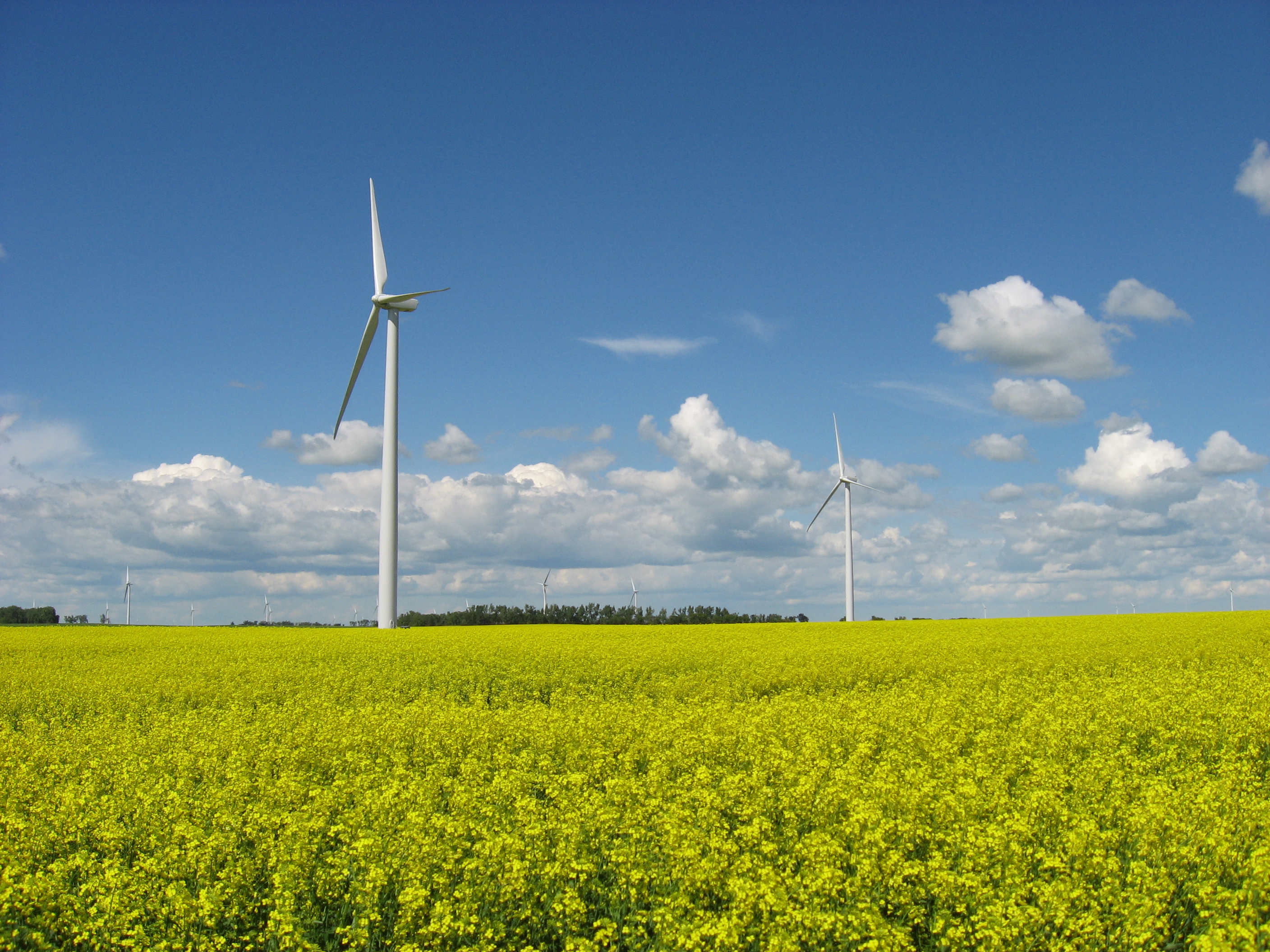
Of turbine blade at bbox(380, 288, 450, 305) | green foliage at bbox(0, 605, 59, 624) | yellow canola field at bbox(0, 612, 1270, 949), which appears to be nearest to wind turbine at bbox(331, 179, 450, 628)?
turbine blade at bbox(380, 288, 450, 305)

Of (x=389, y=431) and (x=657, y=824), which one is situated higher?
(x=389, y=431)

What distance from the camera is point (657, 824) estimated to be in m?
9.84

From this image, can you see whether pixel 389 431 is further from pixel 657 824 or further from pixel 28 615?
pixel 28 615

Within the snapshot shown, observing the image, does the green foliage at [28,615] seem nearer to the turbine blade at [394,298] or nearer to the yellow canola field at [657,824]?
the turbine blade at [394,298]

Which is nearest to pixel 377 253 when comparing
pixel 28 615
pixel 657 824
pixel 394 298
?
pixel 394 298

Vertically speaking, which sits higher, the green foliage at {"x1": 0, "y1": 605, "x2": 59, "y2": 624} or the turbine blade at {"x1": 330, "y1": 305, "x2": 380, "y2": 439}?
the turbine blade at {"x1": 330, "y1": 305, "x2": 380, "y2": 439}

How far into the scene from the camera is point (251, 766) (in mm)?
14625

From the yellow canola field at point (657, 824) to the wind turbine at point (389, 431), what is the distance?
31.2 meters

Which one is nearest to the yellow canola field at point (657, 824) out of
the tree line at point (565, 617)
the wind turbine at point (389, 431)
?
the wind turbine at point (389, 431)

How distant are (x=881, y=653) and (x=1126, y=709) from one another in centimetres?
1487

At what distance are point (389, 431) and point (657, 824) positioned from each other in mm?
46684

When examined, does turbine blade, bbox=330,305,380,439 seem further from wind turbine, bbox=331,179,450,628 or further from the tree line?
the tree line

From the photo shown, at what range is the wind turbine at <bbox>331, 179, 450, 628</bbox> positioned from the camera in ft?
172

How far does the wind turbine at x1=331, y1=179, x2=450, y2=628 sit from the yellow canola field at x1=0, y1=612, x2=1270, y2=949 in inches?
1230
